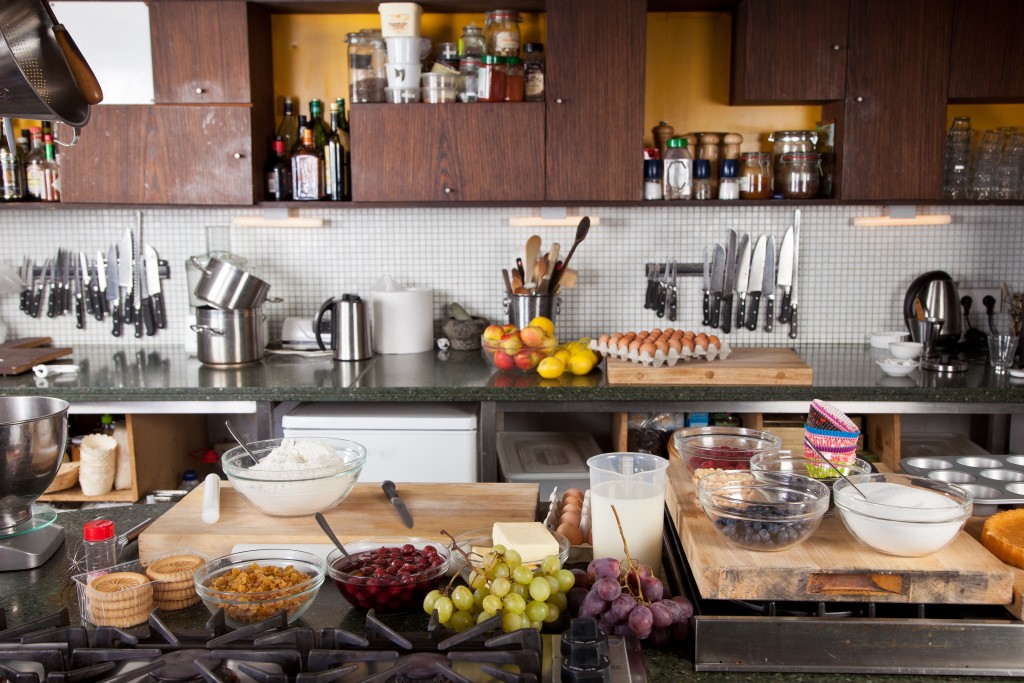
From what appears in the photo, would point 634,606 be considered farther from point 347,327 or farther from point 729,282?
point 729,282

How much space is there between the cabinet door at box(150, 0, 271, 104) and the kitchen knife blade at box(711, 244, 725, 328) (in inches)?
77.1

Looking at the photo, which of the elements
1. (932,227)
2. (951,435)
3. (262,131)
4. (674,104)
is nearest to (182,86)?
(262,131)

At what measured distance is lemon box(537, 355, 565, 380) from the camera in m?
3.23

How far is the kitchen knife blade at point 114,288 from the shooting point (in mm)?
3859

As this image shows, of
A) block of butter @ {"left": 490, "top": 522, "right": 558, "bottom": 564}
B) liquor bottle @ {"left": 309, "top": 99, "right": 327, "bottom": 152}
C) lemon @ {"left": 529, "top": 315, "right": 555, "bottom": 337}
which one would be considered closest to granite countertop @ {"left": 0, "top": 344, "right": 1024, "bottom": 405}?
lemon @ {"left": 529, "top": 315, "right": 555, "bottom": 337}

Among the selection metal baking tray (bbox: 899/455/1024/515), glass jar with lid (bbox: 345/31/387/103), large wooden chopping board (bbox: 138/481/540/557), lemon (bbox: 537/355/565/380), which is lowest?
large wooden chopping board (bbox: 138/481/540/557)

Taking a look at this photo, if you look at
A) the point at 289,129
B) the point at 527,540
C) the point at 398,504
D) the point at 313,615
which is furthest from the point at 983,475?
the point at 289,129

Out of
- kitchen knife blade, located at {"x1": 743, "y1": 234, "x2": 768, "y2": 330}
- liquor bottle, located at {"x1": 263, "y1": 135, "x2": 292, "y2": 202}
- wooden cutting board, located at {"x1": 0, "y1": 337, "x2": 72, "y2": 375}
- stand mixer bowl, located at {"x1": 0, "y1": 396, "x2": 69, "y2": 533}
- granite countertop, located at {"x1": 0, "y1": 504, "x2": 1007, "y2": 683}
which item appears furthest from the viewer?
kitchen knife blade, located at {"x1": 743, "y1": 234, "x2": 768, "y2": 330}

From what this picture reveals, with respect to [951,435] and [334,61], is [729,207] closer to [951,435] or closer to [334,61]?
[951,435]

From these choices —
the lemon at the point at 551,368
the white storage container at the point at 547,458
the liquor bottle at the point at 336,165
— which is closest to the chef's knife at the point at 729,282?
the white storage container at the point at 547,458

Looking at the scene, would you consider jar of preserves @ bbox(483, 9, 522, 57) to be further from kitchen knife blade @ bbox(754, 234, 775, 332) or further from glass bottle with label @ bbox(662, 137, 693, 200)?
kitchen knife blade @ bbox(754, 234, 775, 332)

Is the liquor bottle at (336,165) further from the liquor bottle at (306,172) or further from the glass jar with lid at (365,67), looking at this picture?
the glass jar with lid at (365,67)

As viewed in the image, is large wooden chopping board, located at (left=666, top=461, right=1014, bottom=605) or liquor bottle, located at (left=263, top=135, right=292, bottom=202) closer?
large wooden chopping board, located at (left=666, top=461, right=1014, bottom=605)

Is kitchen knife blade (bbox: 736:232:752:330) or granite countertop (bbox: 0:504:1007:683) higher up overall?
kitchen knife blade (bbox: 736:232:752:330)
